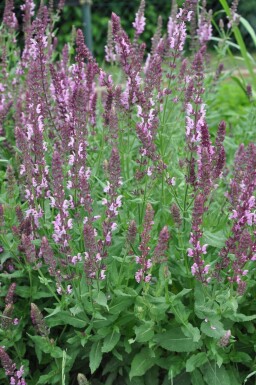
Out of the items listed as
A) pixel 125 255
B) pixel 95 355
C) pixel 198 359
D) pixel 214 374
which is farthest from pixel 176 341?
pixel 125 255

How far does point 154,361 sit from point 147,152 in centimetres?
104

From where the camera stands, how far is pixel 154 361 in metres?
3.12

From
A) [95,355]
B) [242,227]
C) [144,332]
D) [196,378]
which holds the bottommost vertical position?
[196,378]

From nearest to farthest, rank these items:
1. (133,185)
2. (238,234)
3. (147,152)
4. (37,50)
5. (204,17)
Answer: (238,234), (147,152), (37,50), (133,185), (204,17)

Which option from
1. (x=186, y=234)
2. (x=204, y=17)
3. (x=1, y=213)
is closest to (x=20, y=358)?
(x=1, y=213)

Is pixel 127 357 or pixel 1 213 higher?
pixel 1 213

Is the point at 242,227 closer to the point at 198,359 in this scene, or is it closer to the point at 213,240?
the point at 213,240

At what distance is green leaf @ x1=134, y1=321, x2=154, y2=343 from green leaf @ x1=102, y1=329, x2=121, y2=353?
115 millimetres

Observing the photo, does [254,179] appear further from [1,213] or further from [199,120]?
[1,213]

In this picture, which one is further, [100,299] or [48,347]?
[48,347]

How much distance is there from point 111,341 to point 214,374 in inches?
20.9

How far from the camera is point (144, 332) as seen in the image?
9.63 ft

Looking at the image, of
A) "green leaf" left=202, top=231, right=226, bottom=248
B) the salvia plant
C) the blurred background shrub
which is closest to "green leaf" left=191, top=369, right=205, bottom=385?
the salvia plant

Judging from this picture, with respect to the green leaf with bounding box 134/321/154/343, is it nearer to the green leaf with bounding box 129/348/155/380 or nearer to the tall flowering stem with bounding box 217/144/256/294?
the green leaf with bounding box 129/348/155/380
